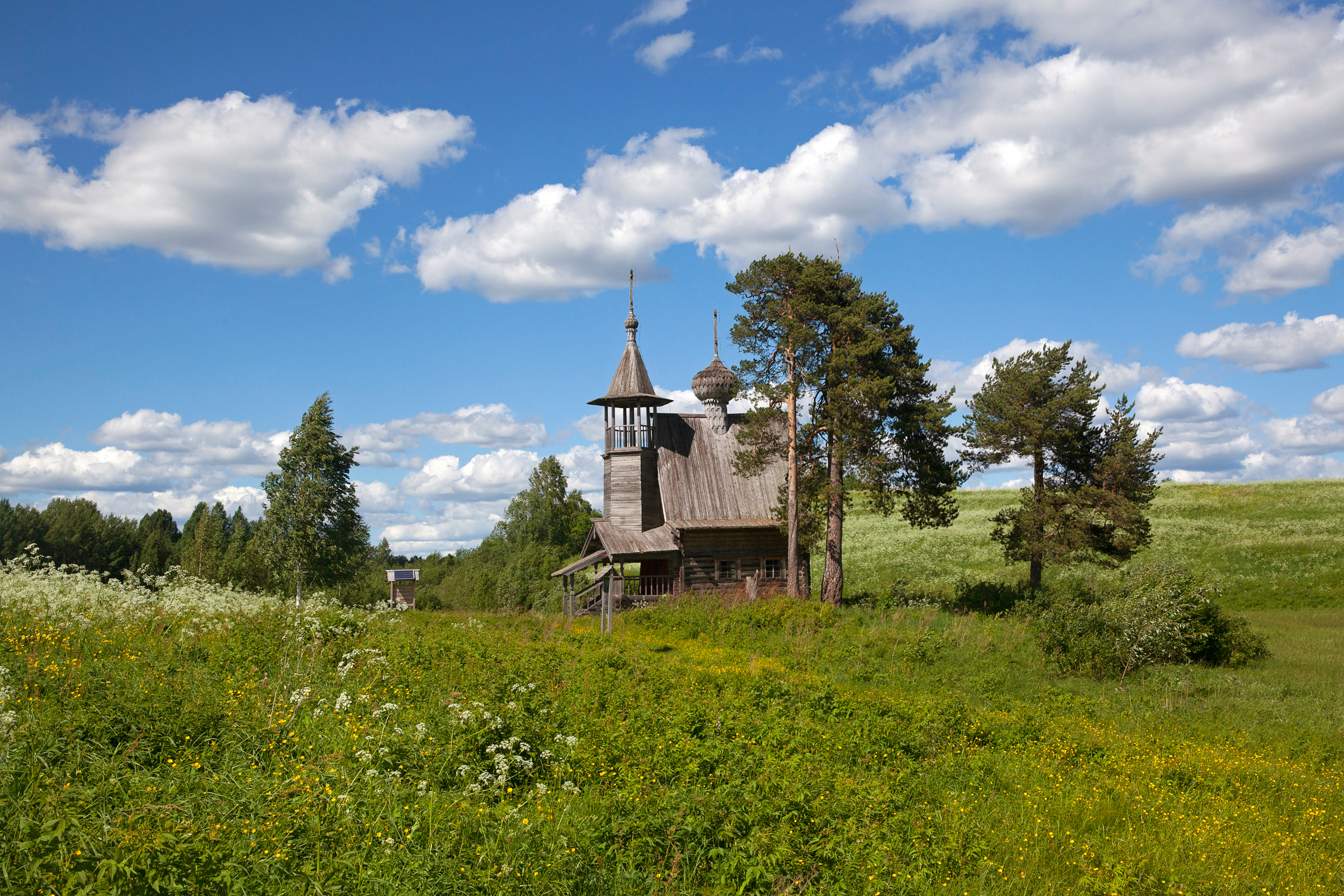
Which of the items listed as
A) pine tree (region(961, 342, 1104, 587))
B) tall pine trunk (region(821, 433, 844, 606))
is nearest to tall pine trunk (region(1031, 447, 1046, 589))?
pine tree (region(961, 342, 1104, 587))

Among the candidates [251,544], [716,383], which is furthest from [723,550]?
[251,544]

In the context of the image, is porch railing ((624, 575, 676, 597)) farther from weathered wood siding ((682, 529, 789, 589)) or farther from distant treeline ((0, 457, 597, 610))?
distant treeline ((0, 457, 597, 610))

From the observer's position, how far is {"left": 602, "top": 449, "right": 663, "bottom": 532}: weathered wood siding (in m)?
31.3

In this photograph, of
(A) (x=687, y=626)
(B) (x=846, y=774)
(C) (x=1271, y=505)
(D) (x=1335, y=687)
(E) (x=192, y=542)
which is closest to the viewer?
(B) (x=846, y=774)

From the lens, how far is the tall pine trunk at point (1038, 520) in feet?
88.4

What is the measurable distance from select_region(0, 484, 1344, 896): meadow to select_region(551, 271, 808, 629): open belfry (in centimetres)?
1563

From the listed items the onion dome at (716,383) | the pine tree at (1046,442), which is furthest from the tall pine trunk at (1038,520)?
the onion dome at (716,383)

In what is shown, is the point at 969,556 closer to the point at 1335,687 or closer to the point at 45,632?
the point at 1335,687

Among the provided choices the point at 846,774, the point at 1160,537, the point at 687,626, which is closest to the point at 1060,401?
the point at 687,626

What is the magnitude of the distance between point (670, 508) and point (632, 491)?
1736mm

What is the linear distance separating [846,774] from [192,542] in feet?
269

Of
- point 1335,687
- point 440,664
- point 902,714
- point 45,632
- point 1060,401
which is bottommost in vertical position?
point 1335,687

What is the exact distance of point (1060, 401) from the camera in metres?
26.4

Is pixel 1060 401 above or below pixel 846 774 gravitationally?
above
